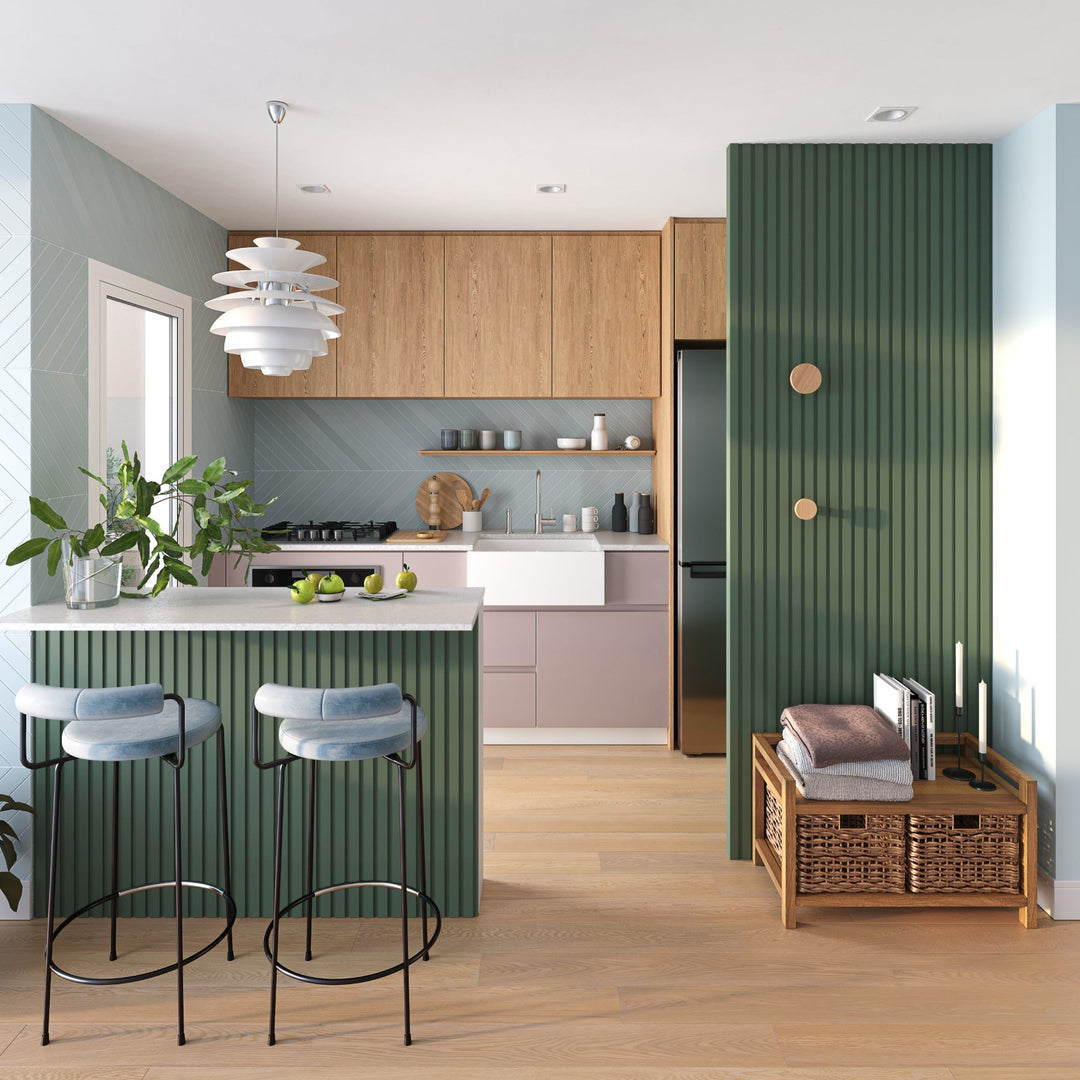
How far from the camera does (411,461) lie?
5.56 meters

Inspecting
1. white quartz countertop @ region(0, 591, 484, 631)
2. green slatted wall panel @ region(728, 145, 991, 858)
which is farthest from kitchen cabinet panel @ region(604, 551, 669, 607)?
white quartz countertop @ region(0, 591, 484, 631)

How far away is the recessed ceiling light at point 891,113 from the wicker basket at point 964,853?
2.22 metres

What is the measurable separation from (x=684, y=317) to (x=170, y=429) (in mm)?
2462

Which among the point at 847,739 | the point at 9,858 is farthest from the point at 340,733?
the point at 847,739

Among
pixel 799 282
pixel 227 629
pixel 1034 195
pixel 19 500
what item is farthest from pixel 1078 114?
pixel 19 500

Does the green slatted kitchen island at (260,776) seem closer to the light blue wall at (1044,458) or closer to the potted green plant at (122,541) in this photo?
the potted green plant at (122,541)

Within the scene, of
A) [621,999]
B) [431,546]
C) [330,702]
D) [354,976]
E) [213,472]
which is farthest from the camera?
[431,546]

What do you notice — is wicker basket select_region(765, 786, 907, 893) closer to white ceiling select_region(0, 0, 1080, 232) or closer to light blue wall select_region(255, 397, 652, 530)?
white ceiling select_region(0, 0, 1080, 232)

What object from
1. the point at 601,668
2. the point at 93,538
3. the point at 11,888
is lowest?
the point at 11,888

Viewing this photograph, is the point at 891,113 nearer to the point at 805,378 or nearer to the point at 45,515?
the point at 805,378

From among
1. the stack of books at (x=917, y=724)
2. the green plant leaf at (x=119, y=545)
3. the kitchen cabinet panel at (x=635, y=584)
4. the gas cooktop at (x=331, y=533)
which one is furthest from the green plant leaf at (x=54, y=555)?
the stack of books at (x=917, y=724)

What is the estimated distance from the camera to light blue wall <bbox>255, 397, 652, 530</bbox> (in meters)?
5.51

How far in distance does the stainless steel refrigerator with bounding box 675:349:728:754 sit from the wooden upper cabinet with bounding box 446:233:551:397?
2.58 ft

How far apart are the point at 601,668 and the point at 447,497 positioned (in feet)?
4.51
